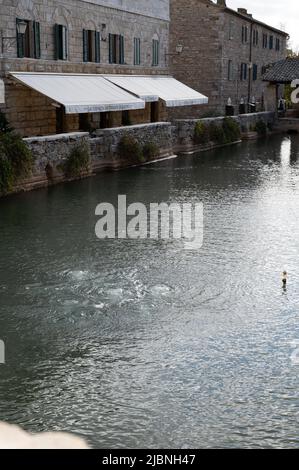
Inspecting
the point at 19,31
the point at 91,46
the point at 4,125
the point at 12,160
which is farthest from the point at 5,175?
the point at 91,46

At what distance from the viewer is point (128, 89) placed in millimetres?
30531

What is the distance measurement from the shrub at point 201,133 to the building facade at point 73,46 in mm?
3211

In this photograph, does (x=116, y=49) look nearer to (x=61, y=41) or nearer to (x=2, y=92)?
(x=61, y=41)

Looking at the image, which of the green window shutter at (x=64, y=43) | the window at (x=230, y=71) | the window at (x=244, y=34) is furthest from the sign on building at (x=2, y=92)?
the window at (x=244, y=34)

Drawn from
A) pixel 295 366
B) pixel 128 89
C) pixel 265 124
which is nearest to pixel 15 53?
pixel 128 89

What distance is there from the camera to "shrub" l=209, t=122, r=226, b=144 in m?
36.0

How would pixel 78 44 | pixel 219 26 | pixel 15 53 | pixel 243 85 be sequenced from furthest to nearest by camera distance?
pixel 243 85 → pixel 219 26 → pixel 78 44 → pixel 15 53

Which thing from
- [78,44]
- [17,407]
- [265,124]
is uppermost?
[78,44]

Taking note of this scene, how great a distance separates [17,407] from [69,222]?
9752 mm

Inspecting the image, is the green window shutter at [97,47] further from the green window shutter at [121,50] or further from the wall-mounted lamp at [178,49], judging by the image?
the wall-mounted lamp at [178,49]

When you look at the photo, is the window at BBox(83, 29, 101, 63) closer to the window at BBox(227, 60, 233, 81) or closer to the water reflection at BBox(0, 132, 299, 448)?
the water reflection at BBox(0, 132, 299, 448)

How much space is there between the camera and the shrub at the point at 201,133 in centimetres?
3419

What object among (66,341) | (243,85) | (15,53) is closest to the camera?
(66,341)

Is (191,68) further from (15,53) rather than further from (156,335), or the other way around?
(156,335)
